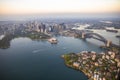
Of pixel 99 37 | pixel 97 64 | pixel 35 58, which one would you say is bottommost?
pixel 97 64

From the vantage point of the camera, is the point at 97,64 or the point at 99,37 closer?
the point at 97,64

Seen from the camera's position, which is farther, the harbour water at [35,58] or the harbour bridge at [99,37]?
the harbour bridge at [99,37]

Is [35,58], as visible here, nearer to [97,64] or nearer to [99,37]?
[97,64]

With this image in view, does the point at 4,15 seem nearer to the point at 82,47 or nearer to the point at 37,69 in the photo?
the point at 37,69

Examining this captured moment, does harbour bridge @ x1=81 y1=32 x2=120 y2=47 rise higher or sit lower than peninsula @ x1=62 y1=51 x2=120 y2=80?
higher

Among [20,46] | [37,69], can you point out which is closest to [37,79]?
[37,69]

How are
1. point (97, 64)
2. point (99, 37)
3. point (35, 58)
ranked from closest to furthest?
point (35, 58)
point (97, 64)
point (99, 37)

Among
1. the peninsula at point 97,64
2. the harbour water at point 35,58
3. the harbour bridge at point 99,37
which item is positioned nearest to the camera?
the harbour water at point 35,58

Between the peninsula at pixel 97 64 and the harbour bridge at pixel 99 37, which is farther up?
the harbour bridge at pixel 99 37

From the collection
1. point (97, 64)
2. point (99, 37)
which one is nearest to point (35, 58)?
point (97, 64)
